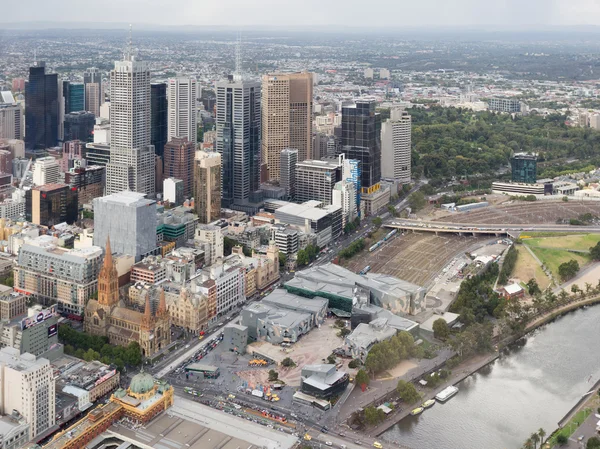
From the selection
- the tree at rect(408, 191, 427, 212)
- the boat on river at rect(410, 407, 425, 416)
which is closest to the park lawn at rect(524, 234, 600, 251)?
the tree at rect(408, 191, 427, 212)

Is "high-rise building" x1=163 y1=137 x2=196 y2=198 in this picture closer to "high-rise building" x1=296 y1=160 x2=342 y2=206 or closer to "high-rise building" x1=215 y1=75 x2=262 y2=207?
"high-rise building" x1=215 y1=75 x2=262 y2=207

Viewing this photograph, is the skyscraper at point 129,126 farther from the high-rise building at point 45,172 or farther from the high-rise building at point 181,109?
the high-rise building at point 181,109

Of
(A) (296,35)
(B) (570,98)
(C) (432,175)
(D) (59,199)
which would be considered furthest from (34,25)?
(A) (296,35)

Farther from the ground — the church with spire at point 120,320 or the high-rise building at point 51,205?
the high-rise building at point 51,205

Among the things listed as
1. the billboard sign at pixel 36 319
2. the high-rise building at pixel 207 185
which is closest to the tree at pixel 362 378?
the billboard sign at pixel 36 319

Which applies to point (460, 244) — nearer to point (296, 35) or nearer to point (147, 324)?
point (147, 324)

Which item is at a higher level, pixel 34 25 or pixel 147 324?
pixel 34 25
